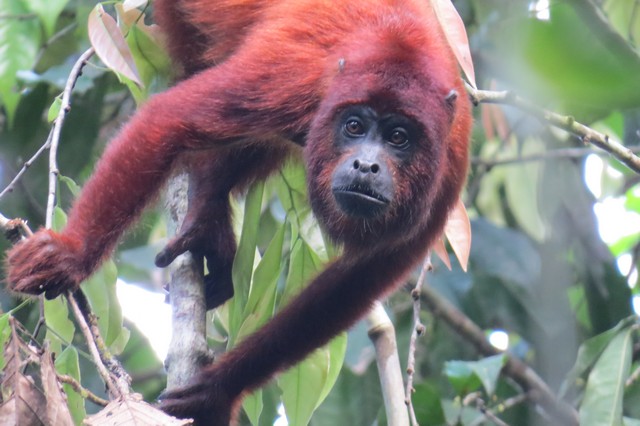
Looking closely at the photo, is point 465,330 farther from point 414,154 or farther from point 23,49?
point 23,49

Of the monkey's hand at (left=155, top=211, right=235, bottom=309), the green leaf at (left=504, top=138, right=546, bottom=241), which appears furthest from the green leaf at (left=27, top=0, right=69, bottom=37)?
the green leaf at (left=504, top=138, right=546, bottom=241)

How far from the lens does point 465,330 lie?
486cm

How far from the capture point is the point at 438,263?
16.1ft

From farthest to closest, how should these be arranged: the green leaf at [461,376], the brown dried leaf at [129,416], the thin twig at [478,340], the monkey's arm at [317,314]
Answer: the thin twig at [478,340], the green leaf at [461,376], the monkey's arm at [317,314], the brown dried leaf at [129,416]

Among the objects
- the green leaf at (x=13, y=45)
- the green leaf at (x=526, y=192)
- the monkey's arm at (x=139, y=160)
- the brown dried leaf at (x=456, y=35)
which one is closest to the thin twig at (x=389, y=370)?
the monkey's arm at (x=139, y=160)

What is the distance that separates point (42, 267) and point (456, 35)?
1.41 meters

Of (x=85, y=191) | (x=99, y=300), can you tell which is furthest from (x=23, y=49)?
(x=99, y=300)

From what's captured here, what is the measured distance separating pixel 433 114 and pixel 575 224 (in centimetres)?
169

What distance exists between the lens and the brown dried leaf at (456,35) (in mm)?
2340

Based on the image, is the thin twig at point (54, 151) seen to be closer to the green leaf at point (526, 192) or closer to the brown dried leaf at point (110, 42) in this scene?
the brown dried leaf at point (110, 42)

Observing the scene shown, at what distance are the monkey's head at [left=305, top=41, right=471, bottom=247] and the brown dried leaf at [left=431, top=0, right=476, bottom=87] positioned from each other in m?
0.38

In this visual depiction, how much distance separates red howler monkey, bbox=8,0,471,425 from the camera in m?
2.82

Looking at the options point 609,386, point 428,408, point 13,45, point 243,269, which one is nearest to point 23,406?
point 243,269

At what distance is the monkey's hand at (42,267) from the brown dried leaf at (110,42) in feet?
1.90
